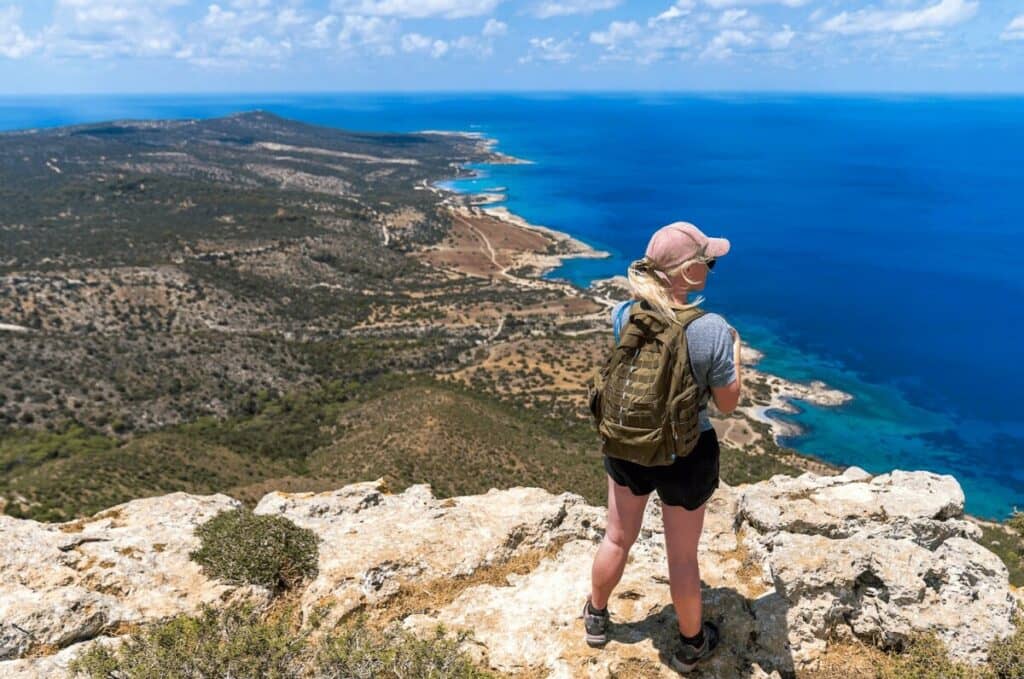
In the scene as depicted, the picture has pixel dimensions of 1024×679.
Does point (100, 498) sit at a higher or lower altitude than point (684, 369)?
lower

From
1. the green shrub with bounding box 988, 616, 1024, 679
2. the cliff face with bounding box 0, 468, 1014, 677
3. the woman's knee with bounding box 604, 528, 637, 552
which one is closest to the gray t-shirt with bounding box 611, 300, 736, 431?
the woman's knee with bounding box 604, 528, 637, 552

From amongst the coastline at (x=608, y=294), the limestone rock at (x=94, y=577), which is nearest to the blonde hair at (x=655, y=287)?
the limestone rock at (x=94, y=577)

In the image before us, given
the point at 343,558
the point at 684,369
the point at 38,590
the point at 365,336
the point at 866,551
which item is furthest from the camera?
the point at 365,336

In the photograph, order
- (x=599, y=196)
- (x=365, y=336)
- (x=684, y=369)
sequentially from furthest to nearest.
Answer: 1. (x=599, y=196)
2. (x=365, y=336)
3. (x=684, y=369)

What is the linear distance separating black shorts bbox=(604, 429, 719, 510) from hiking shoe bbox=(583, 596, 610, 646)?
1.44 m

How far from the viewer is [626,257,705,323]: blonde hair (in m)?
3.88

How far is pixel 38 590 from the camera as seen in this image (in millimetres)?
6359

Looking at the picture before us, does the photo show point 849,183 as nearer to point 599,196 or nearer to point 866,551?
point 599,196

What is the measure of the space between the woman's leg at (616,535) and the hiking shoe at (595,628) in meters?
0.17

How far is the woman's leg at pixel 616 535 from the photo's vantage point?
453 centimetres

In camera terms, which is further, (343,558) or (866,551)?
(343,558)

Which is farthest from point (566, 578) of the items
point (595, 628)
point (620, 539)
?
point (620, 539)

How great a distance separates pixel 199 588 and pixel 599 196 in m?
173

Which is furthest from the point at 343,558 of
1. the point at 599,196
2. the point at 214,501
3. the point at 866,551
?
the point at 599,196
